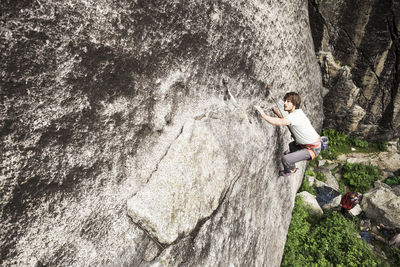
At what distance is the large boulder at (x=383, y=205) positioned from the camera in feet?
28.6

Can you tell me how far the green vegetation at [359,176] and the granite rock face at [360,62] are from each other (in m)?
2.05

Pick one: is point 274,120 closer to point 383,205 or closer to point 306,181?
point 306,181

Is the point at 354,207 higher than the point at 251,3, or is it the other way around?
the point at 251,3

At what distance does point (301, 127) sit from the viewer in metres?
4.62

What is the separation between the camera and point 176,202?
2.83 meters

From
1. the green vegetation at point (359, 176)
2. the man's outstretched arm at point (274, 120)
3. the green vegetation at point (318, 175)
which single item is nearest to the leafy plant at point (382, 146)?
the green vegetation at point (359, 176)

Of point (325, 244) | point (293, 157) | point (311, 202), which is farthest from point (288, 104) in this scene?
point (311, 202)

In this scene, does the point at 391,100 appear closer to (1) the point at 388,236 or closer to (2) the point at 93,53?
(1) the point at 388,236

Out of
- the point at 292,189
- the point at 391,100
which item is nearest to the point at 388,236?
the point at 292,189

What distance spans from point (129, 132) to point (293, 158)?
4.17 meters

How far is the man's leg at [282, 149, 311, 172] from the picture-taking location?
17.0 ft

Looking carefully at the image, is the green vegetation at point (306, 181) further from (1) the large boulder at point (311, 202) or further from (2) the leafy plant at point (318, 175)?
(1) the large boulder at point (311, 202)

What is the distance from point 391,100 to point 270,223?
9.44m

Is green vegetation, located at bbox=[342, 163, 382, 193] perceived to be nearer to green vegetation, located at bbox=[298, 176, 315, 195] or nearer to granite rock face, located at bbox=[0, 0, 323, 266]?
green vegetation, located at bbox=[298, 176, 315, 195]
